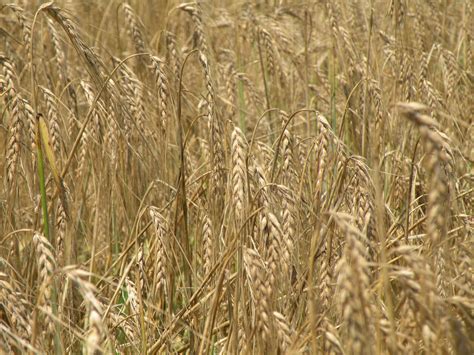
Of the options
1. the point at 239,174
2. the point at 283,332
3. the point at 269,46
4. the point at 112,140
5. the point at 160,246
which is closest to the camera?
the point at 283,332

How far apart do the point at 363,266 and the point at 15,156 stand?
0.97 m

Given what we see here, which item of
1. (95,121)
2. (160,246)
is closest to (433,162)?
(160,246)

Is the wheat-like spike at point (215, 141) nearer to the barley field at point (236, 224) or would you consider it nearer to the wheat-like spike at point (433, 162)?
the barley field at point (236, 224)

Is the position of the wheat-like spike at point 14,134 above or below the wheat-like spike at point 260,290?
above

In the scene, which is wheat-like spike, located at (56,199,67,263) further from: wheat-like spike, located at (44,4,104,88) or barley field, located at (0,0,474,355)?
wheat-like spike, located at (44,4,104,88)

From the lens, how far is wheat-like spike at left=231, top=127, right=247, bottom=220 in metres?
1.65

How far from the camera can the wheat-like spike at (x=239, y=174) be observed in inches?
65.0

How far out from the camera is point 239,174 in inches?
66.4

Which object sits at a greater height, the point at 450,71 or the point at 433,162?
the point at 433,162

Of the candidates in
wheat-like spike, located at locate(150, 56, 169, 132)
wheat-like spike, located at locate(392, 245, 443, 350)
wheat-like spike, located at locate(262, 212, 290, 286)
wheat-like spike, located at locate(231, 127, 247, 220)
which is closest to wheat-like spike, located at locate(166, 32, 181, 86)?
wheat-like spike, located at locate(150, 56, 169, 132)

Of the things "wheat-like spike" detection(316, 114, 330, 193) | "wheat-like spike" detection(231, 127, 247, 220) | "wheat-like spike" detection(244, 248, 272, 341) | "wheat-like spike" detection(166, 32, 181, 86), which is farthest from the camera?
"wheat-like spike" detection(166, 32, 181, 86)

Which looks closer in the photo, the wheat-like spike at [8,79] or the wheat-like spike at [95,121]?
the wheat-like spike at [8,79]

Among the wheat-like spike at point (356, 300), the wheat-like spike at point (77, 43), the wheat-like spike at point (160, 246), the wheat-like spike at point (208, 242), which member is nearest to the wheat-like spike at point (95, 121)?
the wheat-like spike at point (77, 43)

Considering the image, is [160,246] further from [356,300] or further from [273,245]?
[356,300]
